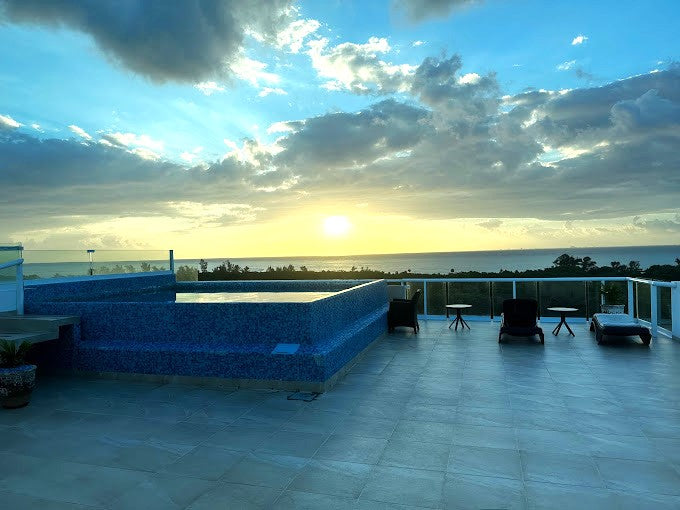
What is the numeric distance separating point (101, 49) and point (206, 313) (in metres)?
5.77

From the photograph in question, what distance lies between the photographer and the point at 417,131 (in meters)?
11.7

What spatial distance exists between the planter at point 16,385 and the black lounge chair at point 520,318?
6.62 m

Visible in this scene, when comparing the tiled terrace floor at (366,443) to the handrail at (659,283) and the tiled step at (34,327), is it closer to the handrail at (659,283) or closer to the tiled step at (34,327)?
the tiled step at (34,327)

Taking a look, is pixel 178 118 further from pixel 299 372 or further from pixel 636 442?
pixel 636 442

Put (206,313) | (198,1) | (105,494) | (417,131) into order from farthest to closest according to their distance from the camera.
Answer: (417,131) < (198,1) < (206,313) < (105,494)

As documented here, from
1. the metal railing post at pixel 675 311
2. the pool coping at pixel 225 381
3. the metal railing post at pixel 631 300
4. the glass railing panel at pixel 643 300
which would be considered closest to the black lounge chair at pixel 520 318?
the metal railing post at pixel 675 311

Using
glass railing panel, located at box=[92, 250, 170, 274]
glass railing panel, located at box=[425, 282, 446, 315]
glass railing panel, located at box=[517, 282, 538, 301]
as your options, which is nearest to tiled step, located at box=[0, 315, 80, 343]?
glass railing panel, located at box=[92, 250, 170, 274]

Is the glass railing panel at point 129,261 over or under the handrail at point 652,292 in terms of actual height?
over

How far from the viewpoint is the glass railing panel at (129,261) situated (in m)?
9.75

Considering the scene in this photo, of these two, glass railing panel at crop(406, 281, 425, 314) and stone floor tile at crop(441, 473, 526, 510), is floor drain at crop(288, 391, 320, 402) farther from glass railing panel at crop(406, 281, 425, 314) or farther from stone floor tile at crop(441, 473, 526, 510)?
glass railing panel at crop(406, 281, 425, 314)

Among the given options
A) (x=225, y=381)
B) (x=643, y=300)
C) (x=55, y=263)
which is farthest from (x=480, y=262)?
(x=225, y=381)

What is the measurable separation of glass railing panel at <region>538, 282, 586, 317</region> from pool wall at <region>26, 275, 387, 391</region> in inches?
207

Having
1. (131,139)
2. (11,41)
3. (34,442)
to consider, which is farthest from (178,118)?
(34,442)

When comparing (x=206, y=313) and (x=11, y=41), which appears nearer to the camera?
(x=206, y=313)
